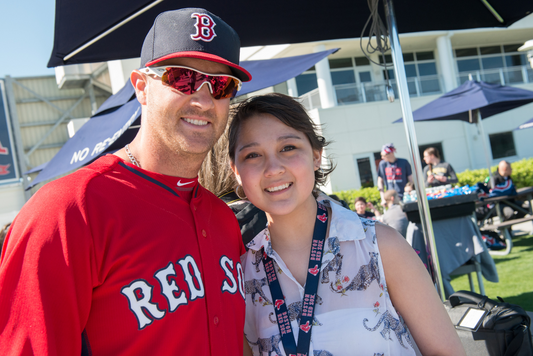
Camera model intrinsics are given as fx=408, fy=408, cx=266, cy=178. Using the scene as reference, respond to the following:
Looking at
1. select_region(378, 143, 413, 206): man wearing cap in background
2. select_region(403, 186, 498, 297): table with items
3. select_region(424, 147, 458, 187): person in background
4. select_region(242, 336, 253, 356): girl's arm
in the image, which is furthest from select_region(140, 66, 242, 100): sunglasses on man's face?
select_region(424, 147, 458, 187): person in background

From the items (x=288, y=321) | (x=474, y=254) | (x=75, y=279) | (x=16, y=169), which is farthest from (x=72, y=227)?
(x=16, y=169)

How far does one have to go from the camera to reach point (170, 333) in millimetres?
1308

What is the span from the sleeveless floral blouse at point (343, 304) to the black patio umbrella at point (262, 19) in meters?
1.67

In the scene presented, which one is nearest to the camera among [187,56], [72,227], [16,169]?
[72,227]

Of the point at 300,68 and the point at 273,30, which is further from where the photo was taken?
the point at 300,68

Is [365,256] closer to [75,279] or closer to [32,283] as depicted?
[75,279]

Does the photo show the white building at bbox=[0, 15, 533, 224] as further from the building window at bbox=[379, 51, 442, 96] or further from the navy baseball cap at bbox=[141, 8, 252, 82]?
the navy baseball cap at bbox=[141, 8, 252, 82]

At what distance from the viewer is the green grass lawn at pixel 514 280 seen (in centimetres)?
488

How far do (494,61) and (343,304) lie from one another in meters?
24.2

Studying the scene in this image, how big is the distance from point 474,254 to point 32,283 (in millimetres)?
4288

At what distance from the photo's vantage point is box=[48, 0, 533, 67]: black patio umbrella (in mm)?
2406

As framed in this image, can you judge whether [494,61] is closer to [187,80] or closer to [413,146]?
[413,146]

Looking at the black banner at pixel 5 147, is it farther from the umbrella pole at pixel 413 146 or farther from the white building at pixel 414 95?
the umbrella pole at pixel 413 146

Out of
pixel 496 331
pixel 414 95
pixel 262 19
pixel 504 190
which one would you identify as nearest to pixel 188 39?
pixel 262 19
